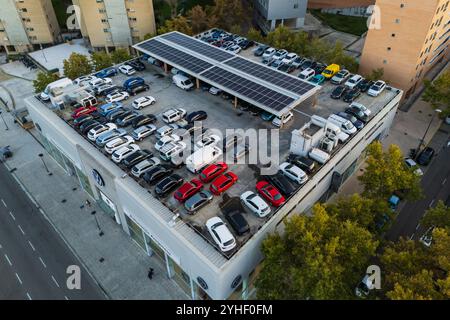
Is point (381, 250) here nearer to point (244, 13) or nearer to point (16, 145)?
point (16, 145)


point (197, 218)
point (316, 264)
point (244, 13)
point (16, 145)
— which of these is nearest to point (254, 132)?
point (197, 218)

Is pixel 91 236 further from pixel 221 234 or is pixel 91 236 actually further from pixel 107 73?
pixel 107 73

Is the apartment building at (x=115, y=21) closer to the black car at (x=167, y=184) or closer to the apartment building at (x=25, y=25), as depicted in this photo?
the apartment building at (x=25, y=25)

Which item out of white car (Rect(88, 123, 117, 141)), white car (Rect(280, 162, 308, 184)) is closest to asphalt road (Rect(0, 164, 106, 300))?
white car (Rect(88, 123, 117, 141))

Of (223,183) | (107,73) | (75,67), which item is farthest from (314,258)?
(75,67)

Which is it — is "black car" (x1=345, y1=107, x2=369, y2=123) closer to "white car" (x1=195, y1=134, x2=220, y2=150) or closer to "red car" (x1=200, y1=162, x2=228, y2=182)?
"white car" (x1=195, y1=134, x2=220, y2=150)

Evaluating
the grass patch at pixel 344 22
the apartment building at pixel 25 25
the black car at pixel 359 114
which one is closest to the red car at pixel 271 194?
the black car at pixel 359 114
